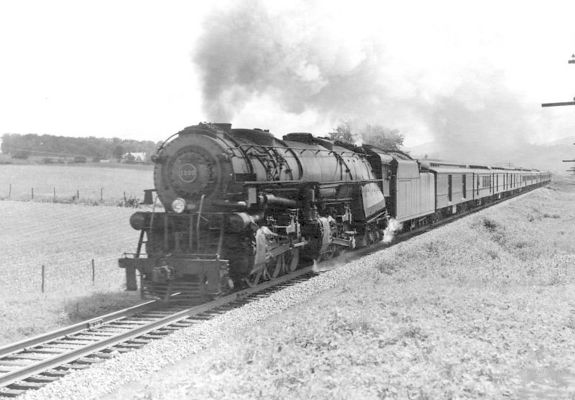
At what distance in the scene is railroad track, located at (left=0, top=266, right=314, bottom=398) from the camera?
7023 mm

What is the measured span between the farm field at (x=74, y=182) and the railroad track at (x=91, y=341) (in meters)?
29.1

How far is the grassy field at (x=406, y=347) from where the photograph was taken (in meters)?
6.03

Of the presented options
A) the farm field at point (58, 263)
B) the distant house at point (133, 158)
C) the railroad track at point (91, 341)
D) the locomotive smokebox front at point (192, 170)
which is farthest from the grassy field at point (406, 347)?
the distant house at point (133, 158)

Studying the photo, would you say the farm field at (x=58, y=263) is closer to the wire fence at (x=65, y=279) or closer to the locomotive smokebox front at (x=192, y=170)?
the wire fence at (x=65, y=279)

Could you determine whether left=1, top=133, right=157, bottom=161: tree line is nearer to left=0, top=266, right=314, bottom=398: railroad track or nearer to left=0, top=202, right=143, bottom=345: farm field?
left=0, top=202, right=143, bottom=345: farm field

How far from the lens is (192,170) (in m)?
11.8

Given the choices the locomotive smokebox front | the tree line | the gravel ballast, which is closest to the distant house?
the tree line

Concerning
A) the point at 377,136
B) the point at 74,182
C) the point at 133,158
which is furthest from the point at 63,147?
the point at 377,136

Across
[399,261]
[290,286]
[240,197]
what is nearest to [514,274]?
[399,261]

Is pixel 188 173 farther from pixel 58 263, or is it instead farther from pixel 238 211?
pixel 58 263

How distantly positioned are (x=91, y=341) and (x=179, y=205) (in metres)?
3.60

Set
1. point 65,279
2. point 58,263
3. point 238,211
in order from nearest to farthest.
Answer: point 238,211 → point 65,279 → point 58,263

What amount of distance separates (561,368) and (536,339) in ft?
3.63

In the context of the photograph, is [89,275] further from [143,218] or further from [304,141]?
[304,141]
